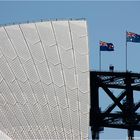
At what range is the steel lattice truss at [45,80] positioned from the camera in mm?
51750

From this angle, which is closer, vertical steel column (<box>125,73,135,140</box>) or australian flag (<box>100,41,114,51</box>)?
australian flag (<box>100,41,114,51</box>)

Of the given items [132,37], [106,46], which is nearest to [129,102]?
[106,46]

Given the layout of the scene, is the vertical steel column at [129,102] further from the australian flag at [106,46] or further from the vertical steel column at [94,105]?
the australian flag at [106,46]

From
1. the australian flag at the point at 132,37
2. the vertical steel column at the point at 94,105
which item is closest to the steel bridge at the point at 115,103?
the vertical steel column at the point at 94,105

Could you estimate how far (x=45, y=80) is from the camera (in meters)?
53.4

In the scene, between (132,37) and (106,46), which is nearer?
(106,46)

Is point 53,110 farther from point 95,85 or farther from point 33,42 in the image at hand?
point 95,85

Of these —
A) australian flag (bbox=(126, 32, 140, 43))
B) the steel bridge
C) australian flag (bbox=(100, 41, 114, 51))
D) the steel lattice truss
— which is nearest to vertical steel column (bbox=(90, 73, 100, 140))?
the steel bridge

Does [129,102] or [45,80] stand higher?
[45,80]

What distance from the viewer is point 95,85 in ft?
275

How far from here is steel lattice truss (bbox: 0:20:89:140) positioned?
51750 millimetres

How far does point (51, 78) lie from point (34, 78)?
1784mm

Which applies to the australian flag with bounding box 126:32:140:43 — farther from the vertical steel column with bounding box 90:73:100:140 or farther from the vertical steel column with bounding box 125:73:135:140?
the vertical steel column with bounding box 90:73:100:140

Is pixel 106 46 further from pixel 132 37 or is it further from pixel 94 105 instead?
pixel 94 105
